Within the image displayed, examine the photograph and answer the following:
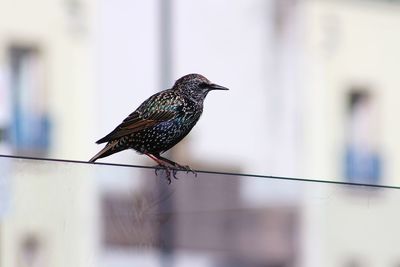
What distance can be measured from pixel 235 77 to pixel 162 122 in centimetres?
1646

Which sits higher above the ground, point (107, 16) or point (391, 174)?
point (107, 16)

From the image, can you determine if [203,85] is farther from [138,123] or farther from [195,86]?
[138,123]

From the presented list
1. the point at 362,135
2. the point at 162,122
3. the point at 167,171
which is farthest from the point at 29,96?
the point at 167,171

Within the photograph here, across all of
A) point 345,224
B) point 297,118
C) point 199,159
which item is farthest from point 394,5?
point 345,224

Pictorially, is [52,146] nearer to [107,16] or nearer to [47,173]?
[107,16]

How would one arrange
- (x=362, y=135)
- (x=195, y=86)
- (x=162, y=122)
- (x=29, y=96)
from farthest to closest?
(x=362, y=135) < (x=29, y=96) < (x=195, y=86) < (x=162, y=122)

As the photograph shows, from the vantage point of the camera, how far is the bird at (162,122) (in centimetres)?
604

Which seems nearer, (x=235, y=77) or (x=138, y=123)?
(x=138, y=123)

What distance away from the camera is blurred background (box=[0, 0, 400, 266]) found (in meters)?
21.1

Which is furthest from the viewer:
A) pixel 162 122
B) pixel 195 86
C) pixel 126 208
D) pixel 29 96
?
pixel 29 96

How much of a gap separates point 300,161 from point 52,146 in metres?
3.27

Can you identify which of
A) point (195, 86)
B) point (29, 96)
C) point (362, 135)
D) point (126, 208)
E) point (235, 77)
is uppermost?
point (235, 77)

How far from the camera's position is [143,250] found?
5828mm

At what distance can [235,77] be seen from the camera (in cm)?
2255
